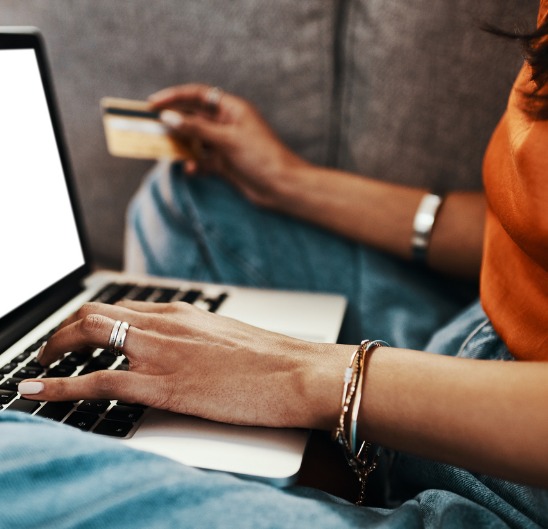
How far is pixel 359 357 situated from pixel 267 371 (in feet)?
0.26

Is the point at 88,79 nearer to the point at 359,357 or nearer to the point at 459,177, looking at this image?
the point at 459,177

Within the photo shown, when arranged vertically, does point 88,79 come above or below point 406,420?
above

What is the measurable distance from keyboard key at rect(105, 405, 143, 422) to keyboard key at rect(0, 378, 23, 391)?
97mm

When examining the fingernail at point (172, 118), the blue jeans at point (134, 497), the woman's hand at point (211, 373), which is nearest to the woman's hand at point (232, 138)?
the fingernail at point (172, 118)

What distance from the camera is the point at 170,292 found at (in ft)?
2.56

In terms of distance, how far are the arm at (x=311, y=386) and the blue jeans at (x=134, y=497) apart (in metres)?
0.06

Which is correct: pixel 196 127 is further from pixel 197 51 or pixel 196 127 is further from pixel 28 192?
pixel 28 192

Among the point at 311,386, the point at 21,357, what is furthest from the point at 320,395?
the point at 21,357

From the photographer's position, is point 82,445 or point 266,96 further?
point 266,96

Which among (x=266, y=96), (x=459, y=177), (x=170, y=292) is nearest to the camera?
(x=170, y=292)

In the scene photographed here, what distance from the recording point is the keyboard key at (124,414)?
1.74ft

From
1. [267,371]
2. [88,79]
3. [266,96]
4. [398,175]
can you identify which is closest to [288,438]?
[267,371]

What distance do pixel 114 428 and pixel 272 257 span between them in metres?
0.43

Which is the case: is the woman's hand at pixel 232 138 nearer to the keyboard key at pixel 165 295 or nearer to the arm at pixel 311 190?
the arm at pixel 311 190
